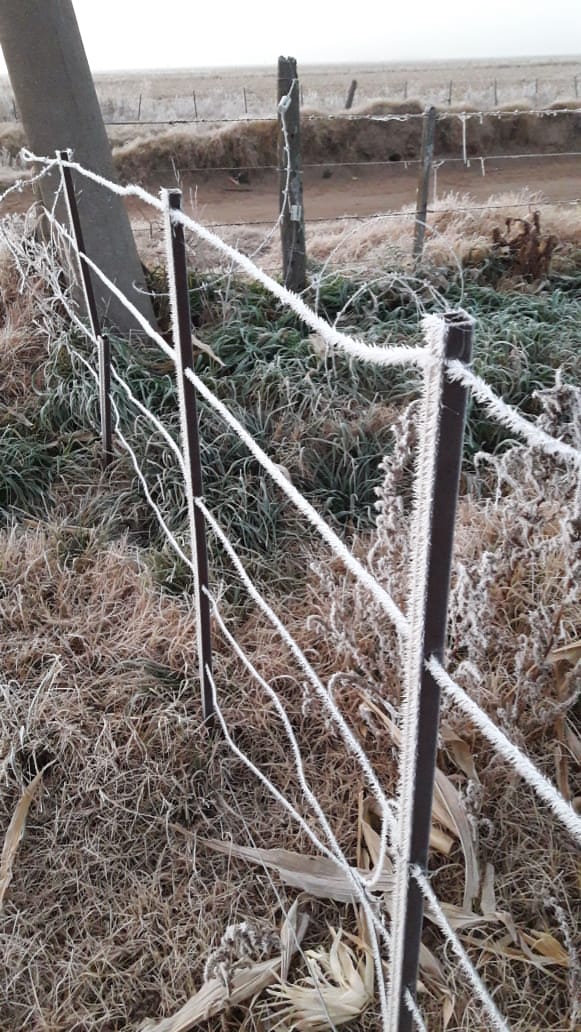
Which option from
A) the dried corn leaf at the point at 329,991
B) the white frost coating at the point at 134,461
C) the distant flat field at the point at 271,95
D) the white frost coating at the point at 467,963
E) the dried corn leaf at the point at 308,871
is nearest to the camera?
the white frost coating at the point at 467,963

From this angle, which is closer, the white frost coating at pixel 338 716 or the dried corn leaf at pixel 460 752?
the white frost coating at pixel 338 716

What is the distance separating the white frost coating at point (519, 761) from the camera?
837 millimetres

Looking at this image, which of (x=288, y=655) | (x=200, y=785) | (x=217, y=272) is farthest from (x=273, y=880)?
(x=217, y=272)

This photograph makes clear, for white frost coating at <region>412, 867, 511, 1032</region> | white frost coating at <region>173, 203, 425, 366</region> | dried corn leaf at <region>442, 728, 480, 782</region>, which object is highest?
white frost coating at <region>173, 203, 425, 366</region>

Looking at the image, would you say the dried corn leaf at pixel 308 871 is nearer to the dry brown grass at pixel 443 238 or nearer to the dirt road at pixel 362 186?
the dry brown grass at pixel 443 238

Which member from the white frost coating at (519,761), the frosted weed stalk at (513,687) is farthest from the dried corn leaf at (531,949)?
the white frost coating at (519,761)

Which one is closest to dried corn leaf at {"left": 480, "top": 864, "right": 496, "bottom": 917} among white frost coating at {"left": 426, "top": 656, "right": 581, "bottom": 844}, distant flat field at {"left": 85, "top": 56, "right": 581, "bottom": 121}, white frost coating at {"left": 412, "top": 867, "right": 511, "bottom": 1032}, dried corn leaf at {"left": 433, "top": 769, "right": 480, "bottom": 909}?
dried corn leaf at {"left": 433, "top": 769, "right": 480, "bottom": 909}

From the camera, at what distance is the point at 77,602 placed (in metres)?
2.84

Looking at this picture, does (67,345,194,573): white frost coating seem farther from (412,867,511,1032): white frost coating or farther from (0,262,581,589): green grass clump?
(412,867,511,1032): white frost coating

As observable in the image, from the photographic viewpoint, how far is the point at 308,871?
1957 millimetres

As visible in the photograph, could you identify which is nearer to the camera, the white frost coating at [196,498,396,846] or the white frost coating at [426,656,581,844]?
the white frost coating at [426,656,581,844]

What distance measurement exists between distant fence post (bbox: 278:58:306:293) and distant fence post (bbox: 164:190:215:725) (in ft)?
8.90

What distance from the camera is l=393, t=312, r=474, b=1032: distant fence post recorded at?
0.84m

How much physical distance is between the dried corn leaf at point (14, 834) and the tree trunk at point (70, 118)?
2.70m
